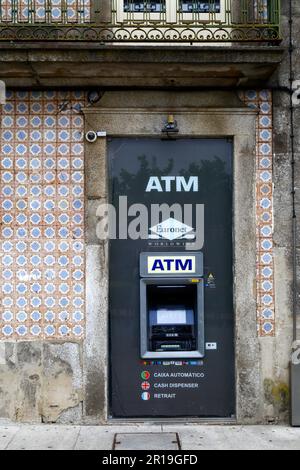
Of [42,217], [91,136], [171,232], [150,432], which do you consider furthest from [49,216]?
[150,432]

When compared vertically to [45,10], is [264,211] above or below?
below

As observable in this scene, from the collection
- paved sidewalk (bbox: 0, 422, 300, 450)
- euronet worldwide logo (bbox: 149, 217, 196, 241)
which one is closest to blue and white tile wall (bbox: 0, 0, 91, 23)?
euronet worldwide logo (bbox: 149, 217, 196, 241)

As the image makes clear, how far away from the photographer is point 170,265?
6980 mm

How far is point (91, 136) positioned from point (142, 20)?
1361 millimetres

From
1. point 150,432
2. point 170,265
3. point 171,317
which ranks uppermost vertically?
point 170,265

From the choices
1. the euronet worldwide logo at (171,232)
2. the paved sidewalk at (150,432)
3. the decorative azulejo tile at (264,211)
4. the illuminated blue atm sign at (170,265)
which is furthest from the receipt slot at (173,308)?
the paved sidewalk at (150,432)

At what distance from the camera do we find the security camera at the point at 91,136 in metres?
6.97

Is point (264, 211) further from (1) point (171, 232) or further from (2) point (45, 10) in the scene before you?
(2) point (45, 10)

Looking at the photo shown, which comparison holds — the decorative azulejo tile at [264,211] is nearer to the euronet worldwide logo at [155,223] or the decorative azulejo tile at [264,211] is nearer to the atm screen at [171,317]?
the euronet worldwide logo at [155,223]

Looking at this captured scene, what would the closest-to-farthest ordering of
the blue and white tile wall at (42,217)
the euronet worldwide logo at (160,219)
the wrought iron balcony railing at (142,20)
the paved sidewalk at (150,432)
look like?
the paved sidewalk at (150,432) < the wrought iron balcony railing at (142,20) < the blue and white tile wall at (42,217) < the euronet worldwide logo at (160,219)

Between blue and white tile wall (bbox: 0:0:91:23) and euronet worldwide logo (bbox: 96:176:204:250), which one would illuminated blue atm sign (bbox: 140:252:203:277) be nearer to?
euronet worldwide logo (bbox: 96:176:204:250)

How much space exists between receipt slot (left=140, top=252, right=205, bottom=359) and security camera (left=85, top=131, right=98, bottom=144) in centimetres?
139

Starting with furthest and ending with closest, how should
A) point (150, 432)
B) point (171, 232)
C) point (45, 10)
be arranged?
point (171, 232) → point (45, 10) → point (150, 432)

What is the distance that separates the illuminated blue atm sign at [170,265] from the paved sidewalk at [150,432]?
1.66m
